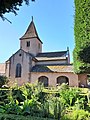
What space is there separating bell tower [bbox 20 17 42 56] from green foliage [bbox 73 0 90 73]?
17971mm

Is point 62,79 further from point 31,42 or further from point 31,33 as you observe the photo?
point 31,33

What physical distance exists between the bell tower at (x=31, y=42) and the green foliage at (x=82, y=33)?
59.0 feet

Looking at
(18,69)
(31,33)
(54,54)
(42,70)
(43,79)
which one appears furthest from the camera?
(31,33)

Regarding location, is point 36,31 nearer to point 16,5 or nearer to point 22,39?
point 22,39

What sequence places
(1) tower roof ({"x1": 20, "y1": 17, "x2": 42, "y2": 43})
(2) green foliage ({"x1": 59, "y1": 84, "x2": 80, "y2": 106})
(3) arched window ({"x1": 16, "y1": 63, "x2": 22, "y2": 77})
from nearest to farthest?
(2) green foliage ({"x1": 59, "y1": 84, "x2": 80, "y2": 106}), (3) arched window ({"x1": 16, "y1": 63, "x2": 22, "y2": 77}), (1) tower roof ({"x1": 20, "y1": 17, "x2": 42, "y2": 43})

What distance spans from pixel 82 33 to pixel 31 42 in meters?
20.1

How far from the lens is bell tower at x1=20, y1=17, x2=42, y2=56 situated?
136 feet

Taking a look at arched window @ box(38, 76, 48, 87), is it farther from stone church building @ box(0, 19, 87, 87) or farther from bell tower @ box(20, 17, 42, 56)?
bell tower @ box(20, 17, 42, 56)

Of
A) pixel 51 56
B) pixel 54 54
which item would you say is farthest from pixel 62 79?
pixel 54 54

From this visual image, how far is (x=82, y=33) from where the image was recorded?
22.9 meters

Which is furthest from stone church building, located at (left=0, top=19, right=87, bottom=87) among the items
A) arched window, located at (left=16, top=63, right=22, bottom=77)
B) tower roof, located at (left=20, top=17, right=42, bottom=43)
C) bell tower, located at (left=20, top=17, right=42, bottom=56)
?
tower roof, located at (left=20, top=17, right=42, bottom=43)

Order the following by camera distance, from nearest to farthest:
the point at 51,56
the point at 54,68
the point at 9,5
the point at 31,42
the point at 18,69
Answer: the point at 9,5
the point at 54,68
the point at 18,69
the point at 51,56
the point at 31,42

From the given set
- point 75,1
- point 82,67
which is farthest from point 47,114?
point 75,1

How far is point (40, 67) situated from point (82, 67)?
12.5 m
